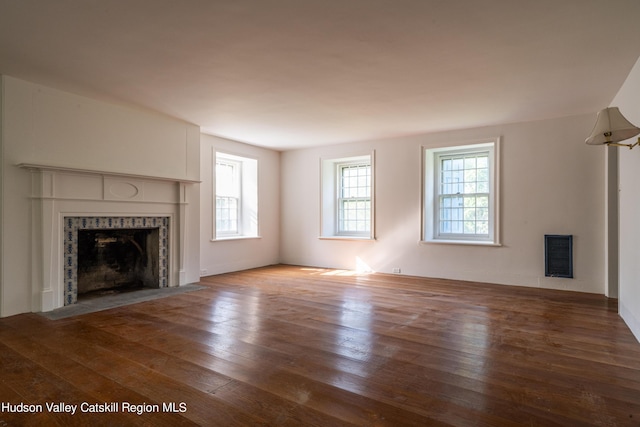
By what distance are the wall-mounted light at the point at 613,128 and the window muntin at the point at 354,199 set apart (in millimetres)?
4319

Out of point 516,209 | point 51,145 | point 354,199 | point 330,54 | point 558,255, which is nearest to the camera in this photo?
point 330,54

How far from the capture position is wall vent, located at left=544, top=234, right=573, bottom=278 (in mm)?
5082

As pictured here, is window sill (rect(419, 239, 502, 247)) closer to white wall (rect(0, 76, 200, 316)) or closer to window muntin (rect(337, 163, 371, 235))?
window muntin (rect(337, 163, 371, 235))

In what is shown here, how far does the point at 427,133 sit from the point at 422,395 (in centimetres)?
488

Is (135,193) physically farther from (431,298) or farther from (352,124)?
(431,298)

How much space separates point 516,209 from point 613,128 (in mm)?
2732

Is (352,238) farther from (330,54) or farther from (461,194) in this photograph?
(330,54)

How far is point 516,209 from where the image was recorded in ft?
18.0

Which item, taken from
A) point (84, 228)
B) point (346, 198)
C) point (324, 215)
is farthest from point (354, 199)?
point (84, 228)

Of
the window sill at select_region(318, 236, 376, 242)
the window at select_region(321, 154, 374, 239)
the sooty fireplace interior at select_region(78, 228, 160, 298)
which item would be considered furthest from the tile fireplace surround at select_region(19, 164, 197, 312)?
the window at select_region(321, 154, 374, 239)

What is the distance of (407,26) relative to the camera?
271cm

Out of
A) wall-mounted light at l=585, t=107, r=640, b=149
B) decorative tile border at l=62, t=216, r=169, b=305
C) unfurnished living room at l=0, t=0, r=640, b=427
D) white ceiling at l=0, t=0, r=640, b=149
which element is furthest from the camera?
decorative tile border at l=62, t=216, r=169, b=305

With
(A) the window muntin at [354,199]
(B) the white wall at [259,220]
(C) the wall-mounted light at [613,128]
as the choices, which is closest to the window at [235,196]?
(B) the white wall at [259,220]

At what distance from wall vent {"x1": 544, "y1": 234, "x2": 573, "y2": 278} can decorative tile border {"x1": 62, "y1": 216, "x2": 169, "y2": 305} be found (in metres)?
5.61
